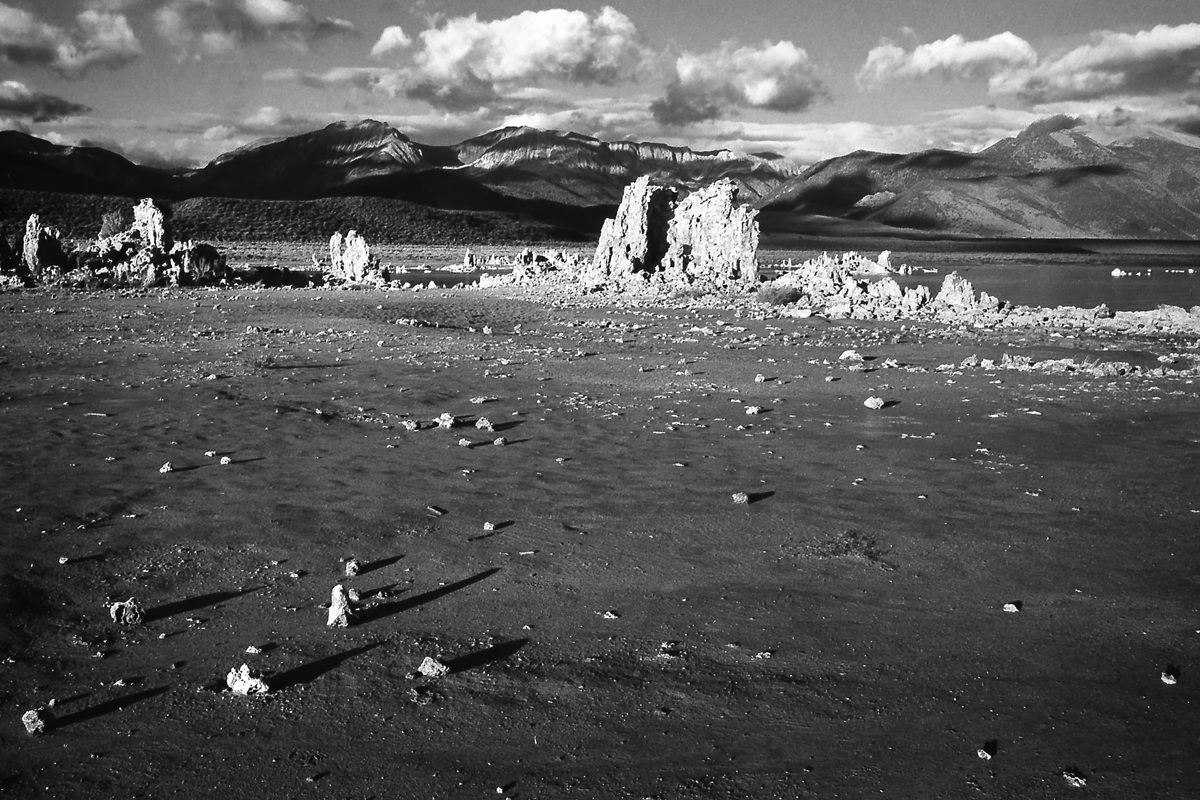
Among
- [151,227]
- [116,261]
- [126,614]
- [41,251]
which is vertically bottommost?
[126,614]

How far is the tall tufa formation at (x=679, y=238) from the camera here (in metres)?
41.9

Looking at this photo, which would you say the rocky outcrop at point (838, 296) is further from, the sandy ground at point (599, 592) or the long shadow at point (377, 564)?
the long shadow at point (377, 564)

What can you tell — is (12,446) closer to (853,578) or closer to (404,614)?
(404,614)

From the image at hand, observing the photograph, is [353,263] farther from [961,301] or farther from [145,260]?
[961,301]

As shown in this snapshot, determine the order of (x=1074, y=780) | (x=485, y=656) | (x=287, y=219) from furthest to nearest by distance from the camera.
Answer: (x=287, y=219)
(x=485, y=656)
(x=1074, y=780)

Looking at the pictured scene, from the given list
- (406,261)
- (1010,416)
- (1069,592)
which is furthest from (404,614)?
(406,261)

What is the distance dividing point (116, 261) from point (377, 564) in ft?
123

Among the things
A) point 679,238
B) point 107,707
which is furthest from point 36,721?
point 679,238

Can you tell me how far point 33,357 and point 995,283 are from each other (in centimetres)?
5435

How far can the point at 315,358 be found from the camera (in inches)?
746

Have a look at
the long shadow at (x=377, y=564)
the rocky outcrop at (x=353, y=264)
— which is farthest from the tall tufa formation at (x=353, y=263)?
the long shadow at (x=377, y=564)

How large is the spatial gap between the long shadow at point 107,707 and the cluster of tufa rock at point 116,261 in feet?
116

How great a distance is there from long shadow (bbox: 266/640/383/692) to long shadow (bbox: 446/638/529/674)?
25.8 inches

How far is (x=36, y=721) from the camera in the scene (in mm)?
5184
